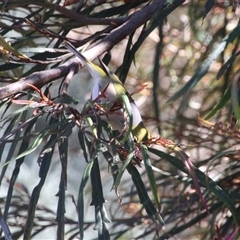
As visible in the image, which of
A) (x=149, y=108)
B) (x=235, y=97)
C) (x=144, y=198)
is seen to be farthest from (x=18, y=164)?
(x=149, y=108)

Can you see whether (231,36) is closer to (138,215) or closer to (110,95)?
(110,95)

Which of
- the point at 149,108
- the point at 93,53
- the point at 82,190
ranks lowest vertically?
the point at 82,190

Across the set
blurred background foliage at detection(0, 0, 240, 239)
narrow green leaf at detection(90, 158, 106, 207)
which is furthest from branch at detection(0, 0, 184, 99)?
narrow green leaf at detection(90, 158, 106, 207)

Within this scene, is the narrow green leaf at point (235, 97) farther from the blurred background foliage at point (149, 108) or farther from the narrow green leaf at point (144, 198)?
the narrow green leaf at point (144, 198)

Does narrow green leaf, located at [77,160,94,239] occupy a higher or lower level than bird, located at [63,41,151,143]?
lower

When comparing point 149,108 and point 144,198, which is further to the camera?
point 149,108

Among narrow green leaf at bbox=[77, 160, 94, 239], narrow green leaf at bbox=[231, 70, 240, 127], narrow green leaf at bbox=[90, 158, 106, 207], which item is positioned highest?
narrow green leaf at bbox=[231, 70, 240, 127]

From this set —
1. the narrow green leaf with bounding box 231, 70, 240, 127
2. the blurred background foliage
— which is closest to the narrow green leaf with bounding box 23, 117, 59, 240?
the blurred background foliage

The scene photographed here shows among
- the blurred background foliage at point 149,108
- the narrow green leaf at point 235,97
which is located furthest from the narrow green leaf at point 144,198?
the narrow green leaf at point 235,97

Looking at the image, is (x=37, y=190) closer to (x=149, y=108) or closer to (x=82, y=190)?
(x=82, y=190)

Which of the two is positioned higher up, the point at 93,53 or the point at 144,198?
the point at 93,53

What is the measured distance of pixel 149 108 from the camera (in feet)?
5.42

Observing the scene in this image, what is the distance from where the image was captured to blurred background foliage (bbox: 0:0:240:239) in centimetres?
76

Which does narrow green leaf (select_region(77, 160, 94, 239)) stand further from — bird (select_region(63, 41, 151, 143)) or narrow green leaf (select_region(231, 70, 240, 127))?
narrow green leaf (select_region(231, 70, 240, 127))
